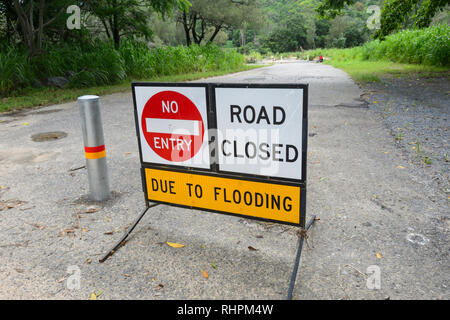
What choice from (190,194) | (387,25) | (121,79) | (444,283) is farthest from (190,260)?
(387,25)

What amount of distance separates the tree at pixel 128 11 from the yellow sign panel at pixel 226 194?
42.5ft

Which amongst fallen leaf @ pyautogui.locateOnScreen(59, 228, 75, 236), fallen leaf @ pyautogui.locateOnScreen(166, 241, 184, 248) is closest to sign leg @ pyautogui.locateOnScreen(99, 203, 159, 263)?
fallen leaf @ pyautogui.locateOnScreen(166, 241, 184, 248)

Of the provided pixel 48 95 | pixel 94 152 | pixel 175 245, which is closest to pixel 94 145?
pixel 94 152

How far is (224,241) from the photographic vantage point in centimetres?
301

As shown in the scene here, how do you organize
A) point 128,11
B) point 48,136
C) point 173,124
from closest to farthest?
point 173,124 → point 48,136 → point 128,11

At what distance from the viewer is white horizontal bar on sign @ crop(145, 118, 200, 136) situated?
114 inches

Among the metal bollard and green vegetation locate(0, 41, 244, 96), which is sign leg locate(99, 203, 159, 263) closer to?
the metal bollard

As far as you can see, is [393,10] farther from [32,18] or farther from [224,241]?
[224,241]

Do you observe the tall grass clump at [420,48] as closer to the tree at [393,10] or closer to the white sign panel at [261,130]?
the tree at [393,10]

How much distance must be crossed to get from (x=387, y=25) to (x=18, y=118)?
48.1ft

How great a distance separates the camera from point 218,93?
272 cm

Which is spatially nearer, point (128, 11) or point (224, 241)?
point (224, 241)

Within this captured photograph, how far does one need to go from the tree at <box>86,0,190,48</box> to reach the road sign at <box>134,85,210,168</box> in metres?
12.7

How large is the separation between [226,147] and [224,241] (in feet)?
2.65
